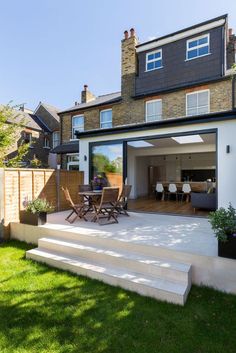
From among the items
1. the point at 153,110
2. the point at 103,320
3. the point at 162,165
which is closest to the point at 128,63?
the point at 153,110

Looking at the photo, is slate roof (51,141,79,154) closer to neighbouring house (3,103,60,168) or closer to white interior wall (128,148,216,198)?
white interior wall (128,148,216,198)

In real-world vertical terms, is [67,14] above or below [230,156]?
above

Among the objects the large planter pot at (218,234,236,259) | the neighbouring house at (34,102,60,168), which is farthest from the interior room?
the neighbouring house at (34,102,60,168)

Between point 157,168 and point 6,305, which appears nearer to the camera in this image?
point 6,305

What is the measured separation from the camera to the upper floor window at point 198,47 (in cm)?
1220

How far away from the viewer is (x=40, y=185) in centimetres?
774

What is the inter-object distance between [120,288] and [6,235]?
424 cm

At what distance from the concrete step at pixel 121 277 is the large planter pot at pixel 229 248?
0.84 metres

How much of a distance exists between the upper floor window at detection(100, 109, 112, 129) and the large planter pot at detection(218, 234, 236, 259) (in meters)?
12.4

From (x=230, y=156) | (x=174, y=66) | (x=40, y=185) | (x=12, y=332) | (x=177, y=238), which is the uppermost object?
(x=174, y=66)

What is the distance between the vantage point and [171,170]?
17688 mm

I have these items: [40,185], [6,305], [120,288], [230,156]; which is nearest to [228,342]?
[120,288]

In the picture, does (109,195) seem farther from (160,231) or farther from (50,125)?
(50,125)

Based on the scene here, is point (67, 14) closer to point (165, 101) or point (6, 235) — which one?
point (165, 101)
